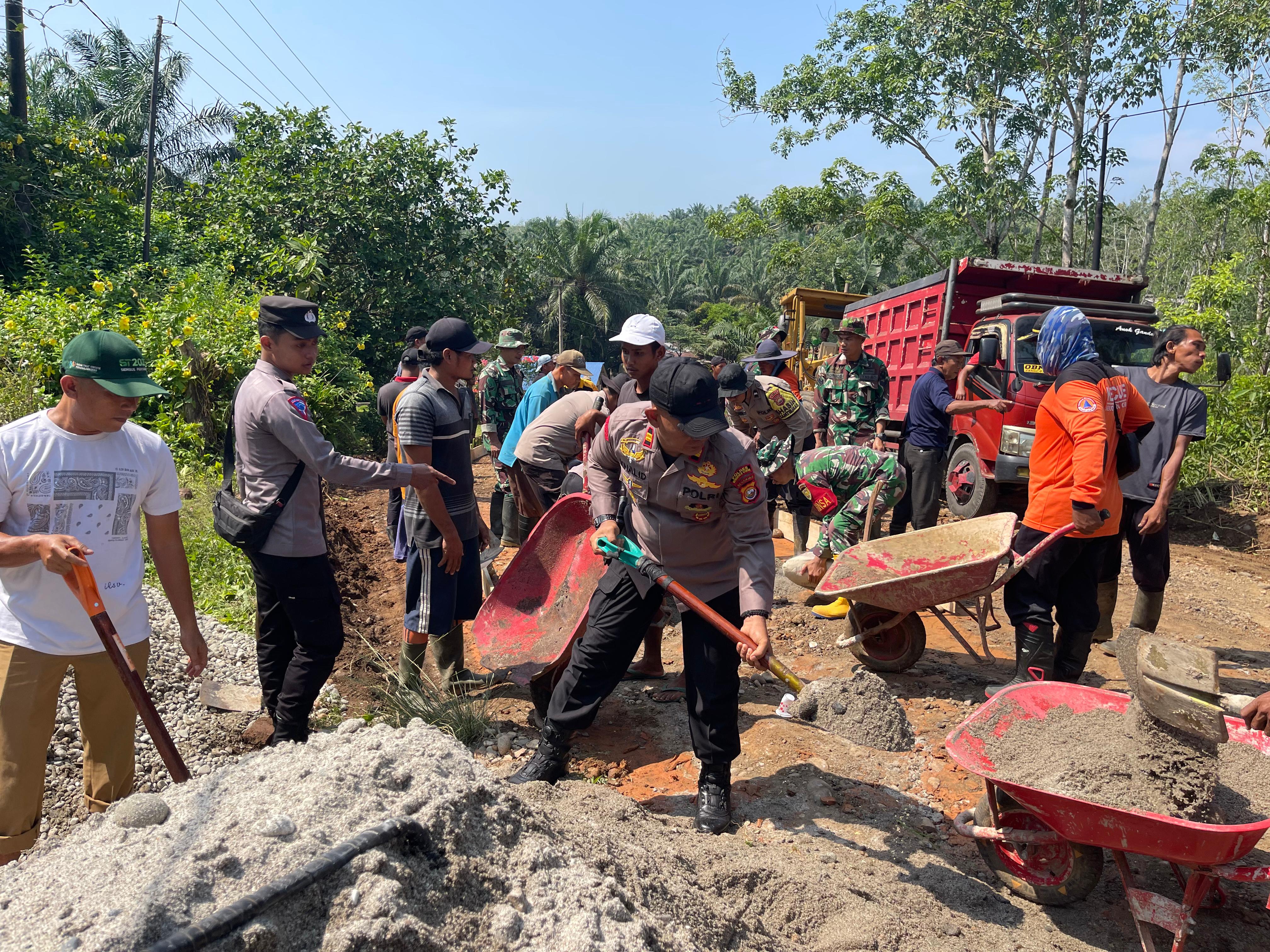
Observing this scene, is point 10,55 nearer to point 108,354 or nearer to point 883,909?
point 108,354

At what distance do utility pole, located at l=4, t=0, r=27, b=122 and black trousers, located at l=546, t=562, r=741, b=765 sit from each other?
48.2 feet

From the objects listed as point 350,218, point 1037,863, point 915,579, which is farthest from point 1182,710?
point 350,218

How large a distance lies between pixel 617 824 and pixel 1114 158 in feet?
59.1

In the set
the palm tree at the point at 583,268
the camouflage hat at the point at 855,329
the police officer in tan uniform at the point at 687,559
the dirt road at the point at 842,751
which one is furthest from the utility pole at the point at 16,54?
the palm tree at the point at 583,268

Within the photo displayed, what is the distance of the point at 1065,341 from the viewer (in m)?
3.96

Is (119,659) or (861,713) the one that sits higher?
(119,659)

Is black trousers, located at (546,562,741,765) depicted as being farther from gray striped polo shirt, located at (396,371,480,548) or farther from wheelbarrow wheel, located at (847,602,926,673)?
wheelbarrow wheel, located at (847,602,926,673)

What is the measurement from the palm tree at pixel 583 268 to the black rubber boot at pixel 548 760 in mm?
34252

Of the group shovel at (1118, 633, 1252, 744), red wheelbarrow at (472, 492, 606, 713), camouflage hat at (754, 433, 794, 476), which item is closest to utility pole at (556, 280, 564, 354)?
camouflage hat at (754, 433, 794, 476)

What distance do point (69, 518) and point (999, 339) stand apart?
25.3 feet

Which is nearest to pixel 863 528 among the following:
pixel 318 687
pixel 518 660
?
pixel 518 660

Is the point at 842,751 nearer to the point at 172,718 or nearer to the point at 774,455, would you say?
the point at 774,455

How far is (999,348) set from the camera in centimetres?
793

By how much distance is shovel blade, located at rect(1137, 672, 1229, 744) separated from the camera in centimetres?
245
